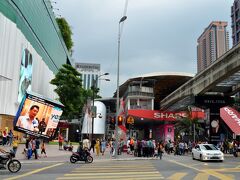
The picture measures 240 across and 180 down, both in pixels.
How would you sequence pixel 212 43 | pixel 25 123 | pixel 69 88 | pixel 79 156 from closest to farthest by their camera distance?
pixel 79 156 < pixel 25 123 < pixel 69 88 < pixel 212 43

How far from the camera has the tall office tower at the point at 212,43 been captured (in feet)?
315

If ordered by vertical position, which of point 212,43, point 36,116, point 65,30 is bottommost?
point 36,116

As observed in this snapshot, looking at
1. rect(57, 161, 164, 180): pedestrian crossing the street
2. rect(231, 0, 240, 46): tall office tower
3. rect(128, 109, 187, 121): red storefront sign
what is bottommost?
rect(57, 161, 164, 180): pedestrian crossing the street

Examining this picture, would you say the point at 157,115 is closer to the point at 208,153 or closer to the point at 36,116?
the point at 36,116

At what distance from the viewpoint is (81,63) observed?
176 metres

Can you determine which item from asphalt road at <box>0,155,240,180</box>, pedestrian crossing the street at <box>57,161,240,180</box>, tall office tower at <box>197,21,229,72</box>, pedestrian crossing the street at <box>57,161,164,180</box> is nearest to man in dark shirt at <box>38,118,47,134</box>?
asphalt road at <box>0,155,240,180</box>

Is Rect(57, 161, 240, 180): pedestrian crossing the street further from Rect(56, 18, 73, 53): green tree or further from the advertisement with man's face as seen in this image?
Rect(56, 18, 73, 53): green tree

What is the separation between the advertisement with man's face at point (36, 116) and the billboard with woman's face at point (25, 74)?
10599 mm

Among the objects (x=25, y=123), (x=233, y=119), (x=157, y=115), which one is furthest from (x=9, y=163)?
(x=157, y=115)

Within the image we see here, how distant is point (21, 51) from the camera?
44000 millimetres

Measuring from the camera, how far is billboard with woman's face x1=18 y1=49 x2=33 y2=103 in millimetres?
44000

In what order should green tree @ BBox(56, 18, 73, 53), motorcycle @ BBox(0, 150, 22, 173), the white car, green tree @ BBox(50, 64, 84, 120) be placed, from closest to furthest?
motorcycle @ BBox(0, 150, 22, 173) < the white car < green tree @ BBox(50, 64, 84, 120) < green tree @ BBox(56, 18, 73, 53)

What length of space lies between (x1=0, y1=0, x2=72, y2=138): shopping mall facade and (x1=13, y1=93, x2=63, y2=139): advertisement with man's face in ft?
21.0

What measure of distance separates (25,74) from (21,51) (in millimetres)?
3597
